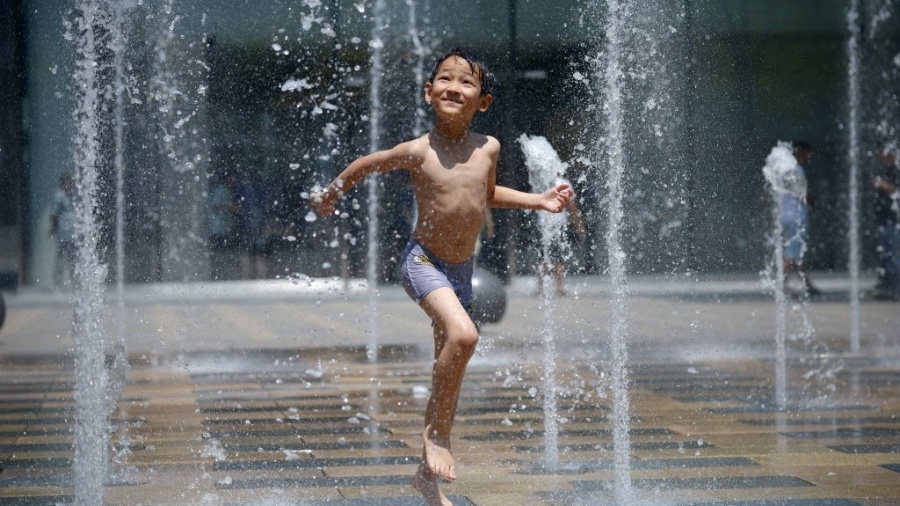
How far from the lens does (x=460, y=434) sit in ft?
17.8

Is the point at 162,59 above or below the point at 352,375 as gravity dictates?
above

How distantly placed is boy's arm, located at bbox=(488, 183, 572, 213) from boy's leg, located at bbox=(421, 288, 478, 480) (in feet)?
1.39

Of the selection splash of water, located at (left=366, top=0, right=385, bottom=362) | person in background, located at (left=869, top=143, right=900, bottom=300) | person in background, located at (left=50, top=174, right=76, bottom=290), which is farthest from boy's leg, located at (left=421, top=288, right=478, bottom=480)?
person in background, located at (left=869, top=143, right=900, bottom=300)

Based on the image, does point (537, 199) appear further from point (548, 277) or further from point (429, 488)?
point (548, 277)

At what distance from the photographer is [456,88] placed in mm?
3920

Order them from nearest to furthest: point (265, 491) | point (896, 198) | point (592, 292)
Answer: point (265, 491)
point (896, 198)
point (592, 292)

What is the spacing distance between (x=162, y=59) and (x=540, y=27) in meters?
4.43

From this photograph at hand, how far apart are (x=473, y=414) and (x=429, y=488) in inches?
90.5

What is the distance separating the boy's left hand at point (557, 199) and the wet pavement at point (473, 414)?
2.89ft

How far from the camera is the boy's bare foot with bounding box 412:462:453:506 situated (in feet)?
12.2

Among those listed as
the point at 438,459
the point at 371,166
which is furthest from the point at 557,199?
the point at 438,459

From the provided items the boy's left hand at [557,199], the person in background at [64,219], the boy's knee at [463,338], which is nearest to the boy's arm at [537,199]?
the boy's left hand at [557,199]

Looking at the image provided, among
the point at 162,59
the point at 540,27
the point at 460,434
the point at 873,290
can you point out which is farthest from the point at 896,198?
the point at 460,434

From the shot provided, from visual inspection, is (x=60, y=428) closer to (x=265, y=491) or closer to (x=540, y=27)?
(x=265, y=491)
